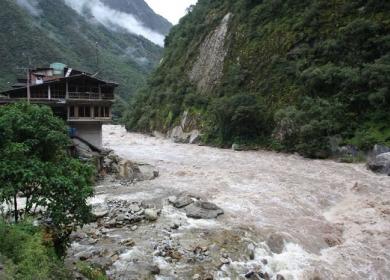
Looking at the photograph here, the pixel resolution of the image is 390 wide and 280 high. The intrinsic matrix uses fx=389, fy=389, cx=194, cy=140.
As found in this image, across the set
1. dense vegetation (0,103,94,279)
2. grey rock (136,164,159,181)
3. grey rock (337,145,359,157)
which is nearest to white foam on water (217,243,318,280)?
dense vegetation (0,103,94,279)

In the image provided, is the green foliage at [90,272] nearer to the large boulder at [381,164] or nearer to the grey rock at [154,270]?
the grey rock at [154,270]

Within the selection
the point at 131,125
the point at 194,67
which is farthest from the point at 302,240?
the point at 131,125

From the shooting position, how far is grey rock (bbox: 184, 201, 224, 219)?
705 inches

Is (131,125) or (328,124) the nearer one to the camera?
(328,124)

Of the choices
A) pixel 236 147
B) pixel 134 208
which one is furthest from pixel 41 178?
pixel 236 147

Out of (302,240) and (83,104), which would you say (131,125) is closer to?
(83,104)

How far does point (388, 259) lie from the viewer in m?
14.3

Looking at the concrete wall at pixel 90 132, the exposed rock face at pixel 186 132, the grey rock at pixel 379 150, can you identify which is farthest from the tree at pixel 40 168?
the exposed rock face at pixel 186 132

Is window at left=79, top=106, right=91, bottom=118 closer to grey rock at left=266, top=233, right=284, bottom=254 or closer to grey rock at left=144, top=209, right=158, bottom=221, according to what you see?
grey rock at left=144, top=209, right=158, bottom=221

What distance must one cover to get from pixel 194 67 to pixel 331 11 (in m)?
26.7

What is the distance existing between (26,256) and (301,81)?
37312 mm

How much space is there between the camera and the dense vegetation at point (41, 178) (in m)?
10.9

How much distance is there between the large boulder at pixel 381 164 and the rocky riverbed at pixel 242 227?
0.91 meters

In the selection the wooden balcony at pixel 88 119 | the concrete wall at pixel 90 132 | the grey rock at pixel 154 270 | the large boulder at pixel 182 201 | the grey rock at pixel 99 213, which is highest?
the wooden balcony at pixel 88 119
